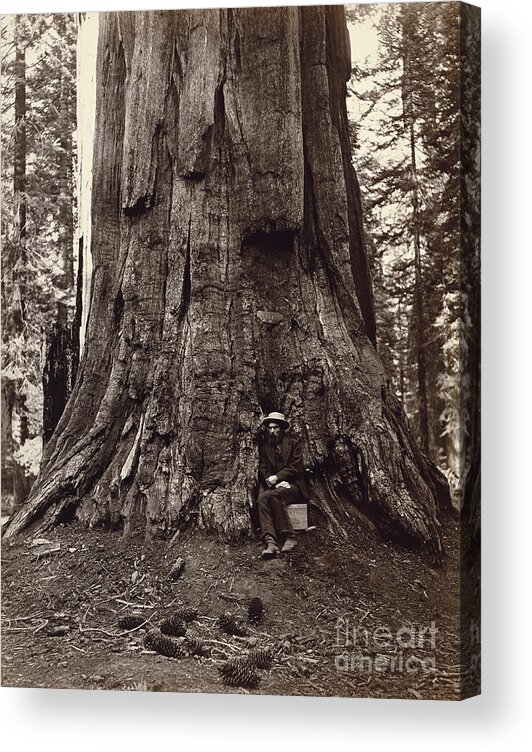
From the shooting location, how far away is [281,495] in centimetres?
800

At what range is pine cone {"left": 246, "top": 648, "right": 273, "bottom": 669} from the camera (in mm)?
7965

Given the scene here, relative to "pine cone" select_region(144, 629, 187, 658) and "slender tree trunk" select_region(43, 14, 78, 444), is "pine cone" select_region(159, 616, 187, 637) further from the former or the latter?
"slender tree trunk" select_region(43, 14, 78, 444)

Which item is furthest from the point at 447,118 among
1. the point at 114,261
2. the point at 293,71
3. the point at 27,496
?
the point at 27,496

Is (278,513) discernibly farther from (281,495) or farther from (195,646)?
(195,646)

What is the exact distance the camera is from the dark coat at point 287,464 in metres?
7.99

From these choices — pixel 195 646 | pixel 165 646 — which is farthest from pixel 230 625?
pixel 165 646

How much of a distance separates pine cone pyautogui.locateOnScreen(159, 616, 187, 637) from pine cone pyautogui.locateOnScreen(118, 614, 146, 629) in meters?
0.12

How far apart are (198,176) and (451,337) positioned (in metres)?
1.60

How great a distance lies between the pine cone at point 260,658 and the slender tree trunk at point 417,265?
1.33 meters

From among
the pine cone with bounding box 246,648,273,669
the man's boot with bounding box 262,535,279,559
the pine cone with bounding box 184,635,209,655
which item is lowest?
the pine cone with bounding box 246,648,273,669

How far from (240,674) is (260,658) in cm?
14

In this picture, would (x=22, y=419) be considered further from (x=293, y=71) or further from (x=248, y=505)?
(x=293, y=71)

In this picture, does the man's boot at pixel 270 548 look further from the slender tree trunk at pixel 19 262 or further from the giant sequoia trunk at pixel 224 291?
the slender tree trunk at pixel 19 262

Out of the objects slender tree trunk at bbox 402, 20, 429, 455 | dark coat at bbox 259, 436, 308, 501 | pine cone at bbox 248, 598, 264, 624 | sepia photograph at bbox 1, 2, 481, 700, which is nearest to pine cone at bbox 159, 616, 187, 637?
sepia photograph at bbox 1, 2, 481, 700
